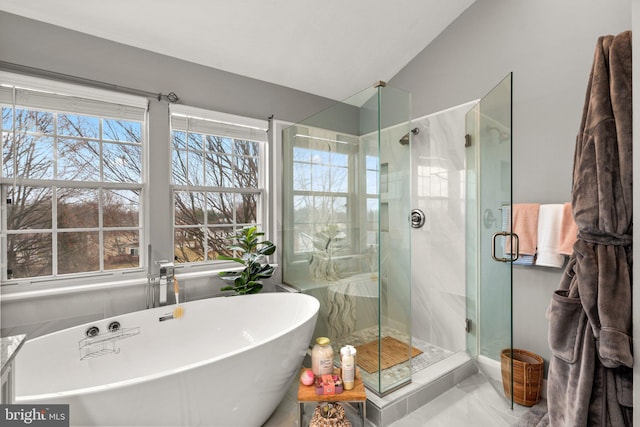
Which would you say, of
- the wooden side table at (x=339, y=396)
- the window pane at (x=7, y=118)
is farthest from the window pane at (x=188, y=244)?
the wooden side table at (x=339, y=396)

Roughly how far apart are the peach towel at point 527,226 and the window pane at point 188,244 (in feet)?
7.84

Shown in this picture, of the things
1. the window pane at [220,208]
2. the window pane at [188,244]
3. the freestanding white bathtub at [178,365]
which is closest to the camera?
the freestanding white bathtub at [178,365]

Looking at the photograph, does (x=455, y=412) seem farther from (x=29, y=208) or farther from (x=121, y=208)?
(x=29, y=208)

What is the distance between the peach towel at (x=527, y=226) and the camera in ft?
6.37

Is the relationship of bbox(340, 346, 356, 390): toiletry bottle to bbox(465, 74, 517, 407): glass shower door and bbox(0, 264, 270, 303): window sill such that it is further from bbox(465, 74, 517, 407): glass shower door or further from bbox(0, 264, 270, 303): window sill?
bbox(0, 264, 270, 303): window sill

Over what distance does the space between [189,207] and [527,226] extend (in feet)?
8.53

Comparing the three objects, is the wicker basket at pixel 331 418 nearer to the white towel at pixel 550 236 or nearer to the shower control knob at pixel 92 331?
the shower control knob at pixel 92 331

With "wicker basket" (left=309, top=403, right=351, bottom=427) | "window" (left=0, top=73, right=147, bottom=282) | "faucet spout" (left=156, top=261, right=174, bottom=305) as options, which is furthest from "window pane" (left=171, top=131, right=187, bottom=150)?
"wicker basket" (left=309, top=403, right=351, bottom=427)

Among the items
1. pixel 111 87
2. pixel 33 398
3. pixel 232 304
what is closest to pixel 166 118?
pixel 111 87

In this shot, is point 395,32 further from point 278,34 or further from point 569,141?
point 569,141

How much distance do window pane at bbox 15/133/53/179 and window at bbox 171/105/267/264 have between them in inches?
30.2

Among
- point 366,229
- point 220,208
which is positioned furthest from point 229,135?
point 366,229

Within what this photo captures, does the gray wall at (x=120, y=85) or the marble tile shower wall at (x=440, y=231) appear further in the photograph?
the marble tile shower wall at (x=440, y=231)

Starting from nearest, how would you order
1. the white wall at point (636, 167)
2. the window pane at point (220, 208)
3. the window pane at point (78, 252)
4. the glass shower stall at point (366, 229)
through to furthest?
the white wall at point (636, 167) < the glass shower stall at point (366, 229) < the window pane at point (78, 252) < the window pane at point (220, 208)
